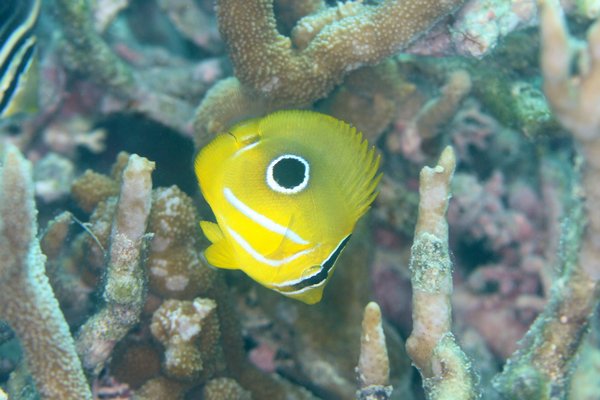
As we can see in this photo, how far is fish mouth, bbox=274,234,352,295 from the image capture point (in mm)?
2137

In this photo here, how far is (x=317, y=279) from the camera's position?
85.3 inches

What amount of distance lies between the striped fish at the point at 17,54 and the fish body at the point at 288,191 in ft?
5.78

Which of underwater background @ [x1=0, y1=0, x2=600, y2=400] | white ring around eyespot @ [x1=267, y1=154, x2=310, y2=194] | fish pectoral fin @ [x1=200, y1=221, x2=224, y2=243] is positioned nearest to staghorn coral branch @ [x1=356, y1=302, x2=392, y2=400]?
underwater background @ [x1=0, y1=0, x2=600, y2=400]

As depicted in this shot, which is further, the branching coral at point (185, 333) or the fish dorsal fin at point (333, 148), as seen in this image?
the branching coral at point (185, 333)

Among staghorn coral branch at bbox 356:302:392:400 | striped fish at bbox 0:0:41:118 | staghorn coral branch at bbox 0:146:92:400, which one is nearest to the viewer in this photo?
staghorn coral branch at bbox 0:146:92:400

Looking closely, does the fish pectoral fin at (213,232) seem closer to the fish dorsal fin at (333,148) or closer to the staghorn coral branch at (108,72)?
the fish dorsal fin at (333,148)

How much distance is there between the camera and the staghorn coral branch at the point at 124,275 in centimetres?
226

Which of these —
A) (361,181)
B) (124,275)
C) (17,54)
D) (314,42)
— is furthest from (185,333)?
(17,54)

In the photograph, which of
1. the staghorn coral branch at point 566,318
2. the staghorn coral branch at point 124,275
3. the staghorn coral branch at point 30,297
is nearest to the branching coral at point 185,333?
the staghorn coral branch at point 124,275

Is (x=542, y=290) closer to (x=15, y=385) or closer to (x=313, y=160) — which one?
(x=313, y=160)

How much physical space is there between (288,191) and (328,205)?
0.56 ft

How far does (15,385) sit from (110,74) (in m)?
2.31

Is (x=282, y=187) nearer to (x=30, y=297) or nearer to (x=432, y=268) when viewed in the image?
(x=432, y=268)

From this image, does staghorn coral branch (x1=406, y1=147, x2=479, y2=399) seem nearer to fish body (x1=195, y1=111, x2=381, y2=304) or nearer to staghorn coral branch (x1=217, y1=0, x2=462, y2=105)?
fish body (x1=195, y1=111, x2=381, y2=304)
